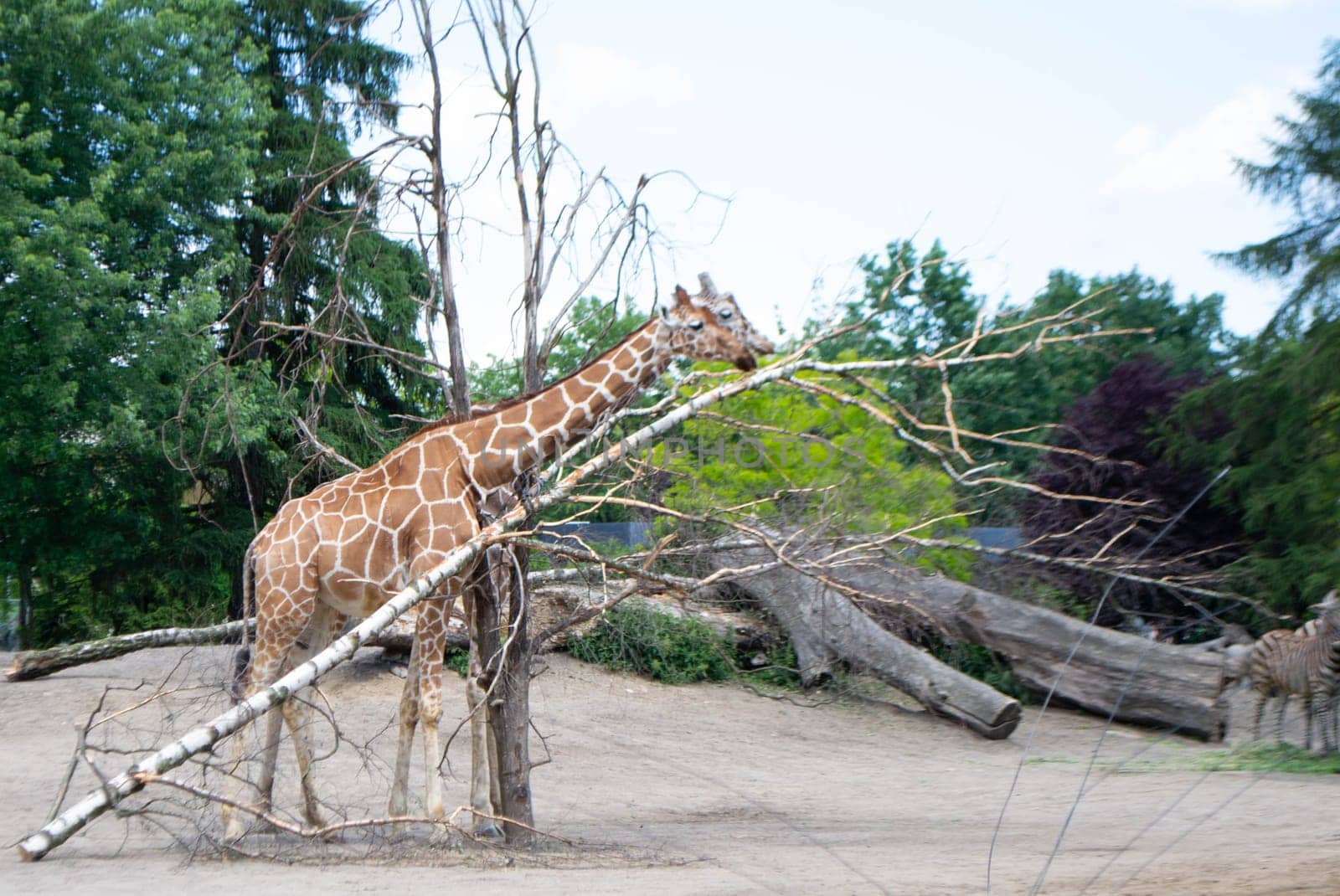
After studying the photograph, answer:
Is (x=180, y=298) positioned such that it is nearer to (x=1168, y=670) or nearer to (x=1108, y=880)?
(x=1168, y=670)

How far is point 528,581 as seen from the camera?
7762 mm

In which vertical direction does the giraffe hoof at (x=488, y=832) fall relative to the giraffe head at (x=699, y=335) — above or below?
below

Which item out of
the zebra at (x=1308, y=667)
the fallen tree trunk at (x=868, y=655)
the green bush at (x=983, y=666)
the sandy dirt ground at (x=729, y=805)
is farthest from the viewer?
the green bush at (x=983, y=666)

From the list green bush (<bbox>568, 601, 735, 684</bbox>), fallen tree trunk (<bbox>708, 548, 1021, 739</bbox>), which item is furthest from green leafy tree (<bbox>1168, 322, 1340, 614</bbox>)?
green bush (<bbox>568, 601, 735, 684</bbox>)

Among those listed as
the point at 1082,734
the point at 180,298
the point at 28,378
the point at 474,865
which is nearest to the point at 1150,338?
the point at 1082,734

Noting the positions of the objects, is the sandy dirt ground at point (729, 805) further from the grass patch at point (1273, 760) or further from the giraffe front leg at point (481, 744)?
the giraffe front leg at point (481, 744)

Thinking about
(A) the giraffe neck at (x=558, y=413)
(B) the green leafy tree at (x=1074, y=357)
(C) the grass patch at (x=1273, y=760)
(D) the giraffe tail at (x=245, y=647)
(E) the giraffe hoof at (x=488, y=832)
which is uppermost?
(B) the green leafy tree at (x=1074, y=357)

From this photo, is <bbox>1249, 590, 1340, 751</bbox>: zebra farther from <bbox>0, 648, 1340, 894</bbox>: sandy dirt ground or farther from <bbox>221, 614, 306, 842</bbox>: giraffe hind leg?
<bbox>221, 614, 306, 842</bbox>: giraffe hind leg

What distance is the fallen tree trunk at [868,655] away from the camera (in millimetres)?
13055

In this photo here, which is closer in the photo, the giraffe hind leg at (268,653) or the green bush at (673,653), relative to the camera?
the giraffe hind leg at (268,653)

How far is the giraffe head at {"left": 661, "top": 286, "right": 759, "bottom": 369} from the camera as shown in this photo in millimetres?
7535

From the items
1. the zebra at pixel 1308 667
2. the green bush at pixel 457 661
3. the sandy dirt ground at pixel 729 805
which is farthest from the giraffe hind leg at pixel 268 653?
Result: the zebra at pixel 1308 667

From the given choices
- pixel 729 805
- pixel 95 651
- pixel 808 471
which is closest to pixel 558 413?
pixel 729 805

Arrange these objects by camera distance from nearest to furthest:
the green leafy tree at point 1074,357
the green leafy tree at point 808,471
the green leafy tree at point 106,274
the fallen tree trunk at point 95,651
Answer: the green leafy tree at point 808,471 → the fallen tree trunk at point 95,651 → the green leafy tree at point 106,274 → the green leafy tree at point 1074,357
